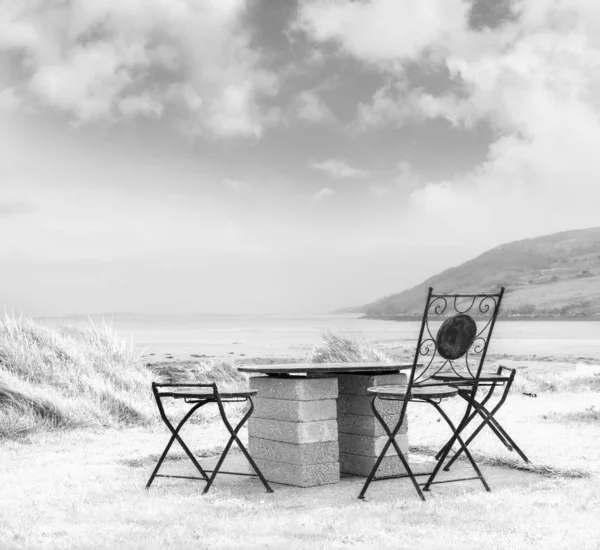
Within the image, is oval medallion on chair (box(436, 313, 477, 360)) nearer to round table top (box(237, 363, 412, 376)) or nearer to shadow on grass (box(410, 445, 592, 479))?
round table top (box(237, 363, 412, 376))

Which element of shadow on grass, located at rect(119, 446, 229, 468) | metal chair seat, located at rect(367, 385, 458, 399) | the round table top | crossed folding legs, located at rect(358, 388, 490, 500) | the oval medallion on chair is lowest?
shadow on grass, located at rect(119, 446, 229, 468)

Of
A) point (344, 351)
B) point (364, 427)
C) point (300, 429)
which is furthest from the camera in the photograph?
point (344, 351)

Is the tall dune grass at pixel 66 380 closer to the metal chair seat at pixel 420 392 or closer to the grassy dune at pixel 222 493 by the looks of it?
the grassy dune at pixel 222 493

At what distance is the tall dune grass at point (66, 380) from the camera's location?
8.43m

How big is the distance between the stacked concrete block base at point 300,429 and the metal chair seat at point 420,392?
443 millimetres

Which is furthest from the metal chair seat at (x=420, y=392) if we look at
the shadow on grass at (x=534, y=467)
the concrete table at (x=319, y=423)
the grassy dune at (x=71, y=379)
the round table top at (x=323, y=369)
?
the grassy dune at (x=71, y=379)

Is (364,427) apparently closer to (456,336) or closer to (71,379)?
(456,336)

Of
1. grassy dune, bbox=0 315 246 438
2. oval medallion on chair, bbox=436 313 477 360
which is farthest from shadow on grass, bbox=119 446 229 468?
oval medallion on chair, bbox=436 313 477 360

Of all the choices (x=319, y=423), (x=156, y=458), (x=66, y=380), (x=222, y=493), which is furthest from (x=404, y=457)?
(x=66, y=380)

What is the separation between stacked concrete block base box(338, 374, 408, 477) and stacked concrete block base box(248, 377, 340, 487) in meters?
0.25

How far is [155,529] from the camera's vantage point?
14.0 ft

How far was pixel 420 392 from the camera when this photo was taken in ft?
15.9

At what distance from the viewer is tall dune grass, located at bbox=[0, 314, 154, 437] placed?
843 centimetres

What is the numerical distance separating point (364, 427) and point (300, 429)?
1.71 ft
